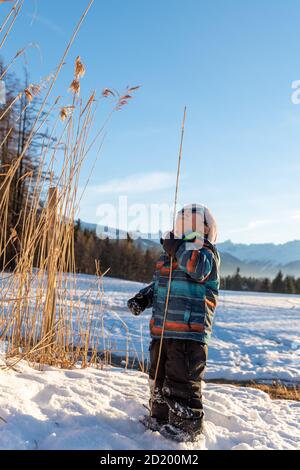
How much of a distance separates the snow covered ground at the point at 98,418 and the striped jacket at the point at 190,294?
0.33 meters

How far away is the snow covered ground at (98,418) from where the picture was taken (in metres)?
1.39

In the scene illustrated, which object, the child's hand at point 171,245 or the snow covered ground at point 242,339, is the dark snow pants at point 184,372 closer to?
the child's hand at point 171,245

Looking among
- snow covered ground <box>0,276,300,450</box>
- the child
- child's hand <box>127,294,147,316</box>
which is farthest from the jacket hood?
snow covered ground <box>0,276,300,450</box>

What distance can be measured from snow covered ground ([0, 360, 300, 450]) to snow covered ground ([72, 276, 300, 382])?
0.71 metres

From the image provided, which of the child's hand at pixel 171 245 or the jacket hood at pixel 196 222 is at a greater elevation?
the jacket hood at pixel 196 222

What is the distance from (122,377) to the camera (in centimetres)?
239

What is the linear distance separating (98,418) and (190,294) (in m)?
0.53

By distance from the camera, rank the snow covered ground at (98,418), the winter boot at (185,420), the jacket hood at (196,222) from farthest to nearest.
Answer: the jacket hood at (196,222), the winter boot at (185,420), the snow covered ground at (98,418)

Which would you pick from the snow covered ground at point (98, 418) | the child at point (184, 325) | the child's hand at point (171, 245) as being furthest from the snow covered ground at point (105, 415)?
the child's hand at point (171, 245)

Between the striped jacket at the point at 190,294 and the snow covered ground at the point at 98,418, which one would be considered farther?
the striped jacket at the point at 190,294

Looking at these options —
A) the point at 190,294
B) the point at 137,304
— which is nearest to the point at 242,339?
the point at 137,304

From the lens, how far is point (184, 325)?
1.62m

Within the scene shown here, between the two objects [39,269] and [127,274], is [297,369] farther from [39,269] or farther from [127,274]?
[127,274]
